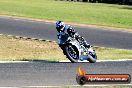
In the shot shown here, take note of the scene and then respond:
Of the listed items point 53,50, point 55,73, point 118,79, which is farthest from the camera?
point 53,50

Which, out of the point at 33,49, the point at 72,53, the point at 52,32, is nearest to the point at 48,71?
the point at 72,53

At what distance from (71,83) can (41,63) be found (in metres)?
2.86

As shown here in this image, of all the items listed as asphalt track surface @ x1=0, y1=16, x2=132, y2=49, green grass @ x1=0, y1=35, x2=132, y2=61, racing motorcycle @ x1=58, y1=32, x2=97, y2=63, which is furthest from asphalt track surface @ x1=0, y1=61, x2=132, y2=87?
asphalt track surface @ x1=0, y1=16, x2=132, y2=49

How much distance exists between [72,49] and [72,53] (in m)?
0.13

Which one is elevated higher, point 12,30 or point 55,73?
point 55,73

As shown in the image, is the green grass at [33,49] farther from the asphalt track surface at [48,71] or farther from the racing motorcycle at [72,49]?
the asphalt track surface at [48,71]

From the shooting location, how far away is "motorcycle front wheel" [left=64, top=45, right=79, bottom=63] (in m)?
15.1

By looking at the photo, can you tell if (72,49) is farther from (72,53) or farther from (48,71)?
(48,71)

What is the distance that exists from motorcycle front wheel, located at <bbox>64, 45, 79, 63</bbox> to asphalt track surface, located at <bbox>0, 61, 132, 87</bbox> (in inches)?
16.4

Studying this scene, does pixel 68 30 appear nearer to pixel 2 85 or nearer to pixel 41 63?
pixel 41 63

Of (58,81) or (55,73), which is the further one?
(55,73)

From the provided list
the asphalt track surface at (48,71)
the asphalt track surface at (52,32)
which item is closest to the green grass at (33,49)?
the asphalt track surface at (52,32)

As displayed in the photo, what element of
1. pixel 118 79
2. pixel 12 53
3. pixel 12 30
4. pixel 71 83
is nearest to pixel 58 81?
pixel 71 83

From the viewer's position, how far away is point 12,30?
1087 inches
